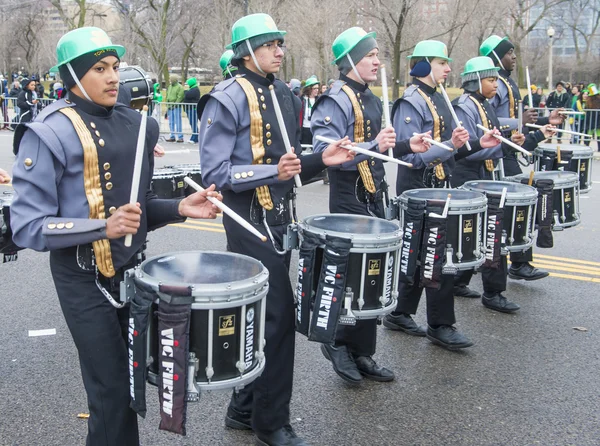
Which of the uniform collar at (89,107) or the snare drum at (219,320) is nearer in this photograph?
the snare drum at (219,320)

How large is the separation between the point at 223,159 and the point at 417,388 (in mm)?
2036

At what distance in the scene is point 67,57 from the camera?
307 centimetres

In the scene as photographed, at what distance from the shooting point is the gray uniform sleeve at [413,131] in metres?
5.40

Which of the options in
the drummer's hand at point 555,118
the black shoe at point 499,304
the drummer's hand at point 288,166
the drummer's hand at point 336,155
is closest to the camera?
the drummer's hand at point 288,166

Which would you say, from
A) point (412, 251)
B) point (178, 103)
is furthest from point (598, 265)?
point (178, 103)

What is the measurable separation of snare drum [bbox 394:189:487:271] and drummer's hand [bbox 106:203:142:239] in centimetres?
255

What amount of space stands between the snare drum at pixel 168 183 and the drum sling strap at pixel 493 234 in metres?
2.74

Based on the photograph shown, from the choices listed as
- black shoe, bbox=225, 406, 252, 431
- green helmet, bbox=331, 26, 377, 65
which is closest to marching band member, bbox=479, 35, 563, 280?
green helmet, bbox=331, 26, 377, 65

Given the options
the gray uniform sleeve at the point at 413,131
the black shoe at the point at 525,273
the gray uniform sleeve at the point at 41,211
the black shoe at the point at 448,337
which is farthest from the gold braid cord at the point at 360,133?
the black shoe at the point at 525,273

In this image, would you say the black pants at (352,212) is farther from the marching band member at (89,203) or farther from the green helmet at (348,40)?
the marching band member at (89,203)

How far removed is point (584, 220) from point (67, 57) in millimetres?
8417

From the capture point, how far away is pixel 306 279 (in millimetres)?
4004

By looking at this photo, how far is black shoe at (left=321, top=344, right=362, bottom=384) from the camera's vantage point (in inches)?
188

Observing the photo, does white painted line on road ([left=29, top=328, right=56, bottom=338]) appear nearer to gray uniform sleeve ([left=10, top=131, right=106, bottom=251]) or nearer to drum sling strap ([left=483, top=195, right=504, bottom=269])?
gray uniform sleeve ([left=10, top=131, right=106, bottom=251])
